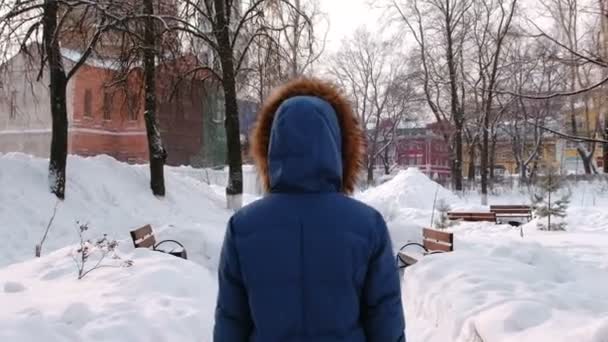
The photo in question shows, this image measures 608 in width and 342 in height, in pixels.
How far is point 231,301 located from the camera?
2.13 m

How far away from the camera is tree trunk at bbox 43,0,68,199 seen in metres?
13.5

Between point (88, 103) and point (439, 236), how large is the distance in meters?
34.4

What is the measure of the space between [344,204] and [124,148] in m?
40.9

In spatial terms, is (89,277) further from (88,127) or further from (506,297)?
(88,127)

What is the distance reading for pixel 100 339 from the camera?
14.5ft

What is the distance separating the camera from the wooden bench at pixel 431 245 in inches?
342

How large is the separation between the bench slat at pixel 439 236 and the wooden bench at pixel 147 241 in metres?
3.99

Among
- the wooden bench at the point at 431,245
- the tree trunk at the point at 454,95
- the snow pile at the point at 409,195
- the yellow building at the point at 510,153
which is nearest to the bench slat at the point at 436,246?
the wooden bench at the point at 431,245

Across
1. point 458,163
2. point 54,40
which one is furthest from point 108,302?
point 458,163

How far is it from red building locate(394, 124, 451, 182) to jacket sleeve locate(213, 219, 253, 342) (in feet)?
199

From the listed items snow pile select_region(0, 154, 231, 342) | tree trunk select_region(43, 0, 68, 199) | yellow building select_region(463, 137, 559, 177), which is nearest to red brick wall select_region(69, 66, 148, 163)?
tree trunk select_region(43, 0, 68, 199)

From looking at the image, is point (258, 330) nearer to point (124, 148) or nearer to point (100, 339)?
point (100, 339)

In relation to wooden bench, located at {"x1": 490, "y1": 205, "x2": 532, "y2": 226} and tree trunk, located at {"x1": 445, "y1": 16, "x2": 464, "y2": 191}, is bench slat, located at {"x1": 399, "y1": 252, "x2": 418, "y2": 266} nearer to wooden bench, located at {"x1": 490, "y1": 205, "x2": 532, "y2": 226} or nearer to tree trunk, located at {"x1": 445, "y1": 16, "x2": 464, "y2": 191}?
wooden bench, located at {"x1": 490, "y1": 205, "x2": 532, "y2": 226}

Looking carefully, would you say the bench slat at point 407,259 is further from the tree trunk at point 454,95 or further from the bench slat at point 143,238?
the tree trunk at point 454,95
